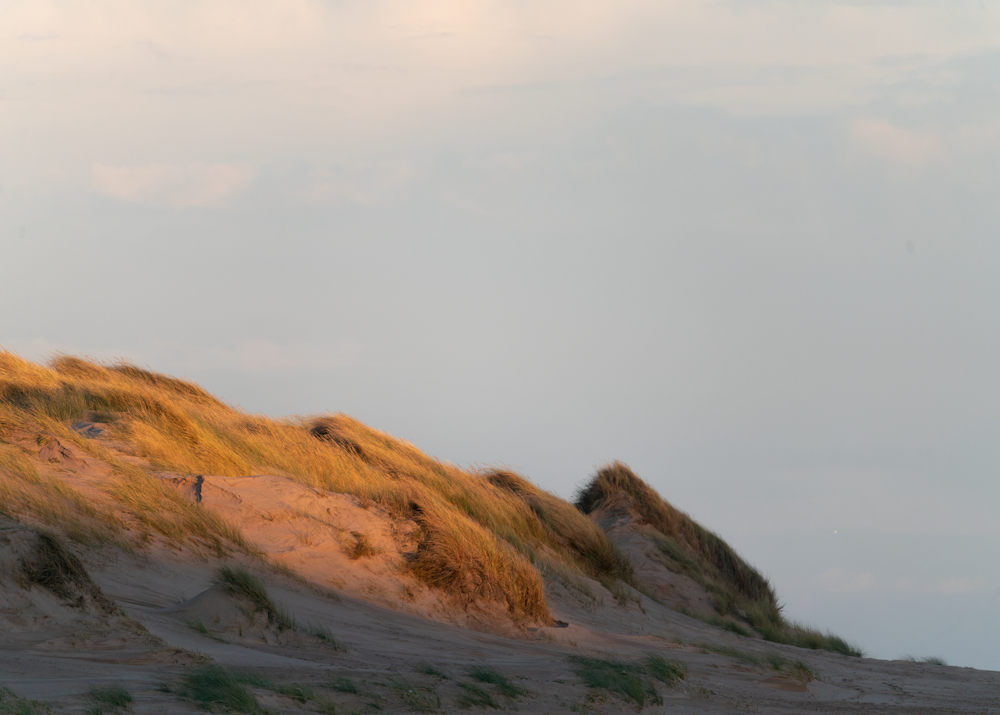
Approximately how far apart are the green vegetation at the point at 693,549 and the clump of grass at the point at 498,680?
9573 millimetres

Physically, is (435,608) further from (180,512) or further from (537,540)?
(537,540)

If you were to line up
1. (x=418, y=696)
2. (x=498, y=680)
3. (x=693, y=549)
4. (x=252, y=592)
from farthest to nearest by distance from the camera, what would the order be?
(x=693, y=549), (x=252, y=592), (x=498, y=680), (x=418, y=696)

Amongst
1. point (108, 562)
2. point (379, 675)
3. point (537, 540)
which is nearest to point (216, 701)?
point (379, 675)

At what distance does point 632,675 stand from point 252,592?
2838 mm

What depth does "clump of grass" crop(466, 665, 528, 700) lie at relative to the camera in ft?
17.4

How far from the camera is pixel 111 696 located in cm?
397

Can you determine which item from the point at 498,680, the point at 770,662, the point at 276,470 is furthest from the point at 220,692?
the point at 276,470

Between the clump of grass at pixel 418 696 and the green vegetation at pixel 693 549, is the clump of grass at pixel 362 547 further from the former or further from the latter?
the green vegetation at pixel 693 549

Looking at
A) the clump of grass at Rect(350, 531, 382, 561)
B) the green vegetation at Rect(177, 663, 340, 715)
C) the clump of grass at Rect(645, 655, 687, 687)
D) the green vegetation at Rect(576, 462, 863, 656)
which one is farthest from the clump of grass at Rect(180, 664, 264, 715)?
the green vegetation at Rect(576, 462, 863, 656)

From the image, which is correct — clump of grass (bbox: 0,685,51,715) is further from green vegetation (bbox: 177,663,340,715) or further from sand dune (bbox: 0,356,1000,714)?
green vegetation (bbox: 177,663,340,715)

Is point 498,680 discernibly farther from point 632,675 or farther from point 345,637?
point 345,637

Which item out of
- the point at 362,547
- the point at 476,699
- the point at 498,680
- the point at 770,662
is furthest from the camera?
the point at 362,547

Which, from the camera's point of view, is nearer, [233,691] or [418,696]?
[233,691]

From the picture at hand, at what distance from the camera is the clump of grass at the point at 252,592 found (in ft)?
21.3
